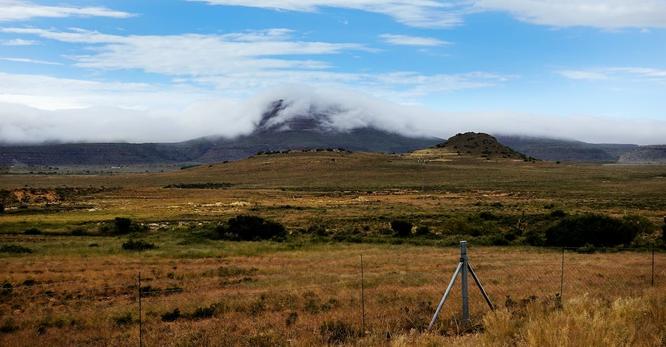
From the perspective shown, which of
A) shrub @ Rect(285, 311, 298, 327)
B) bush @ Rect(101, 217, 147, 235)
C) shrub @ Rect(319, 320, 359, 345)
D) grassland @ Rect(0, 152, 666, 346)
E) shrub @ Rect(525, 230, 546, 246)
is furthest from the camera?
bush @ Rect(101, 217, 147, 235)

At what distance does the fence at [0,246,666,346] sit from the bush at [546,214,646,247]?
402 cm

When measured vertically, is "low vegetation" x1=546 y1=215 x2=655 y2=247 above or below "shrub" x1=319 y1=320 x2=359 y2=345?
below

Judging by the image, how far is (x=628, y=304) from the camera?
10625mm

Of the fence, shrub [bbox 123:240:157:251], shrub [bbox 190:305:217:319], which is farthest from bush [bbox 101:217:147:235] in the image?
shrub [bbox 190:305:217:319]

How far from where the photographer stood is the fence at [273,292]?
13523mm

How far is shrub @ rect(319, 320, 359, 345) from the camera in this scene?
36.0 feet

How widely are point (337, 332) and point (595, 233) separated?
28.6m

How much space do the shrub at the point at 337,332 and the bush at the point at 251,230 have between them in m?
27.2

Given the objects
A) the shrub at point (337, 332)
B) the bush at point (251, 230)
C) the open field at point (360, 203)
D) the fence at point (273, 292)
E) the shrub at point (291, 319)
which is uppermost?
the shrub at point (337, 332)

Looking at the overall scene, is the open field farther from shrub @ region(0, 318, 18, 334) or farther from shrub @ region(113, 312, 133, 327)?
shrub @ region(0, 318, 18, 334)

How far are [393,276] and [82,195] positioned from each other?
85.5 meters

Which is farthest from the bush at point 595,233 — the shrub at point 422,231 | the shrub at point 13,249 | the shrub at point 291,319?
the shrub at point 13,249

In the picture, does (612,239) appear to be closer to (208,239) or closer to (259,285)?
(259,285)

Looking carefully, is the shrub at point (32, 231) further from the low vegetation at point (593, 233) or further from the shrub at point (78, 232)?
the low vegetation at point (593, 233)
